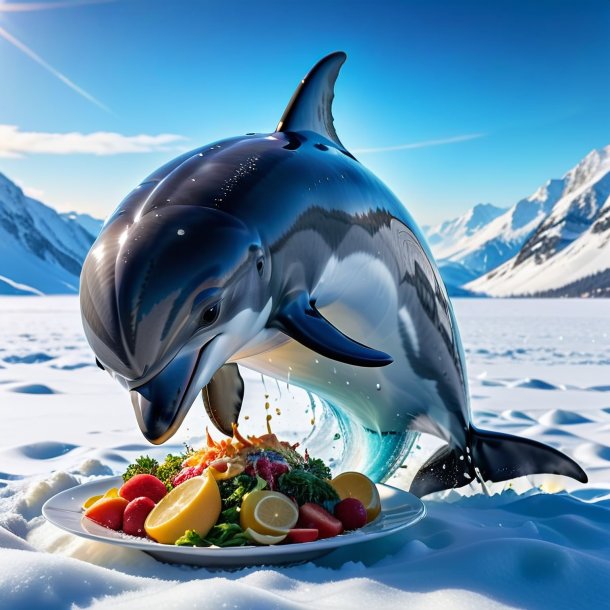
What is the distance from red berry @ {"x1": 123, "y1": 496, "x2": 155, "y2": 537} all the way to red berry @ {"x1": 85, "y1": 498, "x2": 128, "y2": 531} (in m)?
0.07

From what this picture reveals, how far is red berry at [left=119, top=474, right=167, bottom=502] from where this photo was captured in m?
4.40

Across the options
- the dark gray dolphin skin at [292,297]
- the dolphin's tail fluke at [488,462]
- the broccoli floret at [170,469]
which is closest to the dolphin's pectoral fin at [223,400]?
the dark gray dolphin skin at [292,297]

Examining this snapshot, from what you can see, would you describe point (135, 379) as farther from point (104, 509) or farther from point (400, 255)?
point (400, 255)

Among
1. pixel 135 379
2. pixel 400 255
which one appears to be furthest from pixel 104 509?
pixel 400 255

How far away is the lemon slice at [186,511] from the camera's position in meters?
3.90

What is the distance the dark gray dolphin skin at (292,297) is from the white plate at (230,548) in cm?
66

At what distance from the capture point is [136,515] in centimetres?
413

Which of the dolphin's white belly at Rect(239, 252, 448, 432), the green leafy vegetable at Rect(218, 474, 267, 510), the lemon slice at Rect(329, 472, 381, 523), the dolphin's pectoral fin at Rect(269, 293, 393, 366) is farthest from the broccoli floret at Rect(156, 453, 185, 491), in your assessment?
the dolphin's pectoral fin at Rect(269, 293, 393, 366)

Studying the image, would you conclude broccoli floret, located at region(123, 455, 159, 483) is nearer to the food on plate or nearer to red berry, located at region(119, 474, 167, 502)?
the food on plate

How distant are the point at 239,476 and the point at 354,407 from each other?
1.78 m

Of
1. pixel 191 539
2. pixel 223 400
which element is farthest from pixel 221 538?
pixel 223 400

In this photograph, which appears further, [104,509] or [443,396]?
[443,396]

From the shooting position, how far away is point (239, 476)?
4.28 meters

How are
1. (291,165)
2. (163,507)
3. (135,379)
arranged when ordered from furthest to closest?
(291,165)
(163,507)
(135,379)
